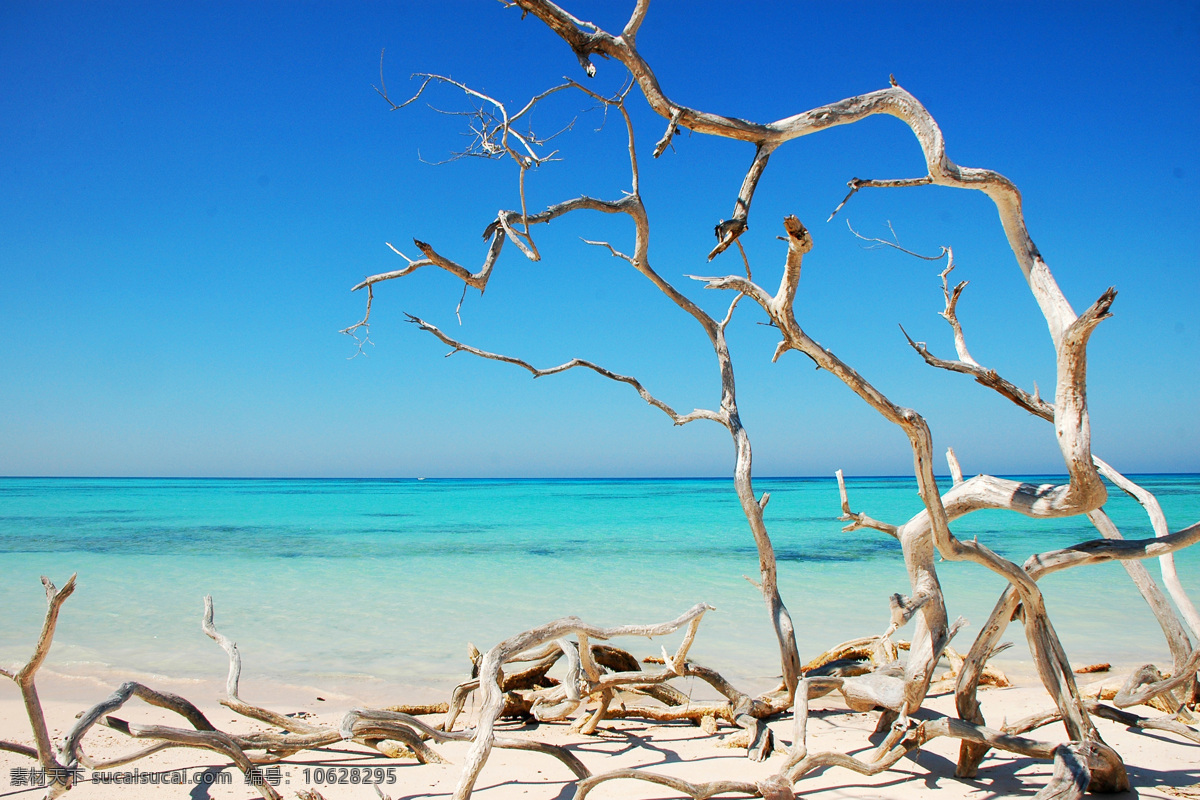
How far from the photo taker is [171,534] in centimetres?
1614

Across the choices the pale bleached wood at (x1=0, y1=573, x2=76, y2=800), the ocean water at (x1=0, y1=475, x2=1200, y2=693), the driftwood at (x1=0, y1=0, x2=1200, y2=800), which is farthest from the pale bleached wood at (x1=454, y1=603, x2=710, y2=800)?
the ocean water at (x1=0, y1=475, x2=1200, y2=693)

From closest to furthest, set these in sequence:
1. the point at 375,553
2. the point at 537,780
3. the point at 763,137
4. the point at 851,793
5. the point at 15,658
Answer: the point at 763,137
the point at 851,793
the point at 537,780
the point at 15,658
the point at 375,553

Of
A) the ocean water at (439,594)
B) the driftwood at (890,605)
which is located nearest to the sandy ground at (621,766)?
the driftwood at (890,605)

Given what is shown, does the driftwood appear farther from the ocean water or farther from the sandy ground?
the ocean water

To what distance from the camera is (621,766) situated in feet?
9.86

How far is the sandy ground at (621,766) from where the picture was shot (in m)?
2.64

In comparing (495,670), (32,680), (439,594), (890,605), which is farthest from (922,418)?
(439,594)

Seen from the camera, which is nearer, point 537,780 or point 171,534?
point 537,780

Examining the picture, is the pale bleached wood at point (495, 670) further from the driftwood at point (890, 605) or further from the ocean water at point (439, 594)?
the ocean water at point (439, 594)

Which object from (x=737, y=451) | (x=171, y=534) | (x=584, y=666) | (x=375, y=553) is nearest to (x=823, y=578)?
(x=737, y=451)

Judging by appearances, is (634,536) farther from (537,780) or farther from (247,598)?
(537,780)

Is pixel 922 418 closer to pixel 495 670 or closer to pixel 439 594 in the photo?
pixel 495 670

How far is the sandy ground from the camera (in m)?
2.64

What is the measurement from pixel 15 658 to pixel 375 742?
4.30 m
